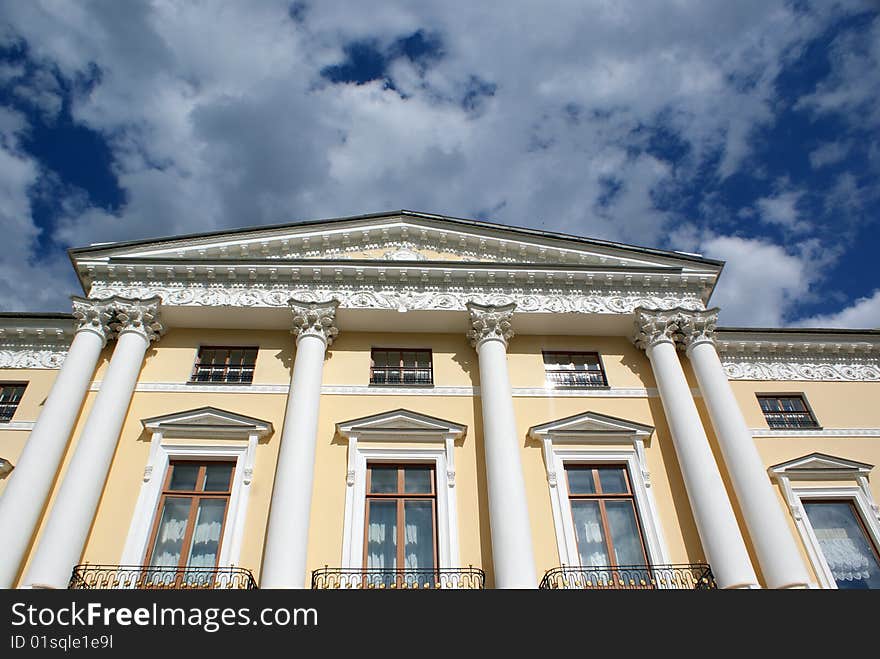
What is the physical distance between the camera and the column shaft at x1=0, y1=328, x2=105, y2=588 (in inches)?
516

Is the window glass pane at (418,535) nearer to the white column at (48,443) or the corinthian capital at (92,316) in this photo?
the white column at (48,443)

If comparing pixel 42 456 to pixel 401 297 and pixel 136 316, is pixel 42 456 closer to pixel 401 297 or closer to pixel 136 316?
pixel 136 316

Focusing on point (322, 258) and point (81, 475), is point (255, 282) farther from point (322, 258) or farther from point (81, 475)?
point (81, 475)

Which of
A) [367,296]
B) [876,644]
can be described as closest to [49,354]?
[367,296]

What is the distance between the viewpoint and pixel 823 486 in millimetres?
16375

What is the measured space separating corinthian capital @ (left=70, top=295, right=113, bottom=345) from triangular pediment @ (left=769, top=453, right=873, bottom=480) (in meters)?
18.5

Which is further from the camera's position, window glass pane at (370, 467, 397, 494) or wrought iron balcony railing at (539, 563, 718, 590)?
window glass pane at (370, 467, 397, 494)

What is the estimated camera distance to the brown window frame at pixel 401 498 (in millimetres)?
14328

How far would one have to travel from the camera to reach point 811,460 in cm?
1658

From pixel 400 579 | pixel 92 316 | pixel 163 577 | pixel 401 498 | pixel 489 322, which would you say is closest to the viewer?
pixel 163 577

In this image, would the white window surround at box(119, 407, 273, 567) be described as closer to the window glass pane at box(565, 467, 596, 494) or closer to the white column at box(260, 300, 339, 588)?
the white column at box(260, 300, 339, 588)

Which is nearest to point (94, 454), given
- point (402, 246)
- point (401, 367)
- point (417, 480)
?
point (417, 480)

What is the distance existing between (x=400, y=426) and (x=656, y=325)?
7999 millimetres

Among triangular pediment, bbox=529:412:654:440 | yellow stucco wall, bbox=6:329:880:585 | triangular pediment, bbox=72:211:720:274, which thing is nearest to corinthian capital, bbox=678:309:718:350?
yellow stucco wall, bbox=6:329:880:585
